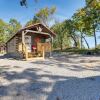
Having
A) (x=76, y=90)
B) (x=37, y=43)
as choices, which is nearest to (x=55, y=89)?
(x=76, y=90)

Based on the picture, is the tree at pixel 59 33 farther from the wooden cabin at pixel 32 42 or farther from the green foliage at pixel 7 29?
the wooden cabin at pixel 32 42

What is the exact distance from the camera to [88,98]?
753cm

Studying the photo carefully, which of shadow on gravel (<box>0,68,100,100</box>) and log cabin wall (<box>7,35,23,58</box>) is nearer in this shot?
shadow on gravel (<box>0,68,100,100</box>)

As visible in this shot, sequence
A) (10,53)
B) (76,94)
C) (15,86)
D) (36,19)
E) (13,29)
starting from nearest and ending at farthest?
(76,94) < (15,86) < (10,53) < (36,19) < (13,29)

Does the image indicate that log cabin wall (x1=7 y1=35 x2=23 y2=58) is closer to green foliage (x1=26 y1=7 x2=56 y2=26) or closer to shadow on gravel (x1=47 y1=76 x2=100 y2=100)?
shadow on gravel (x1=47 y1=76 x2=100 y2=100)

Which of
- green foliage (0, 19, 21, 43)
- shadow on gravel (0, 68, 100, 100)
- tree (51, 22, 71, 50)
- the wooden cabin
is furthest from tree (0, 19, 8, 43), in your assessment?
shadow on gravel (0, 68, 100, 100)

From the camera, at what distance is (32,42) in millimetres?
27984

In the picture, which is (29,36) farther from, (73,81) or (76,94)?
(76,94)

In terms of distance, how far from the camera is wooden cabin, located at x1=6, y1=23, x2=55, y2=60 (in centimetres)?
2419

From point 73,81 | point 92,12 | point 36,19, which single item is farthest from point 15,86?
point 36,19

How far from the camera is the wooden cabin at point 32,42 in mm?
24192

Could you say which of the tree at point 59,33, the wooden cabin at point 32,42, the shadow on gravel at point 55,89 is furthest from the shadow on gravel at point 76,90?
the tree at point 59,33

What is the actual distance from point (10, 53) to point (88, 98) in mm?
23735

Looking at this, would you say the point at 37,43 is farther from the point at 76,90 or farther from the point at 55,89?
the point at 76,90
